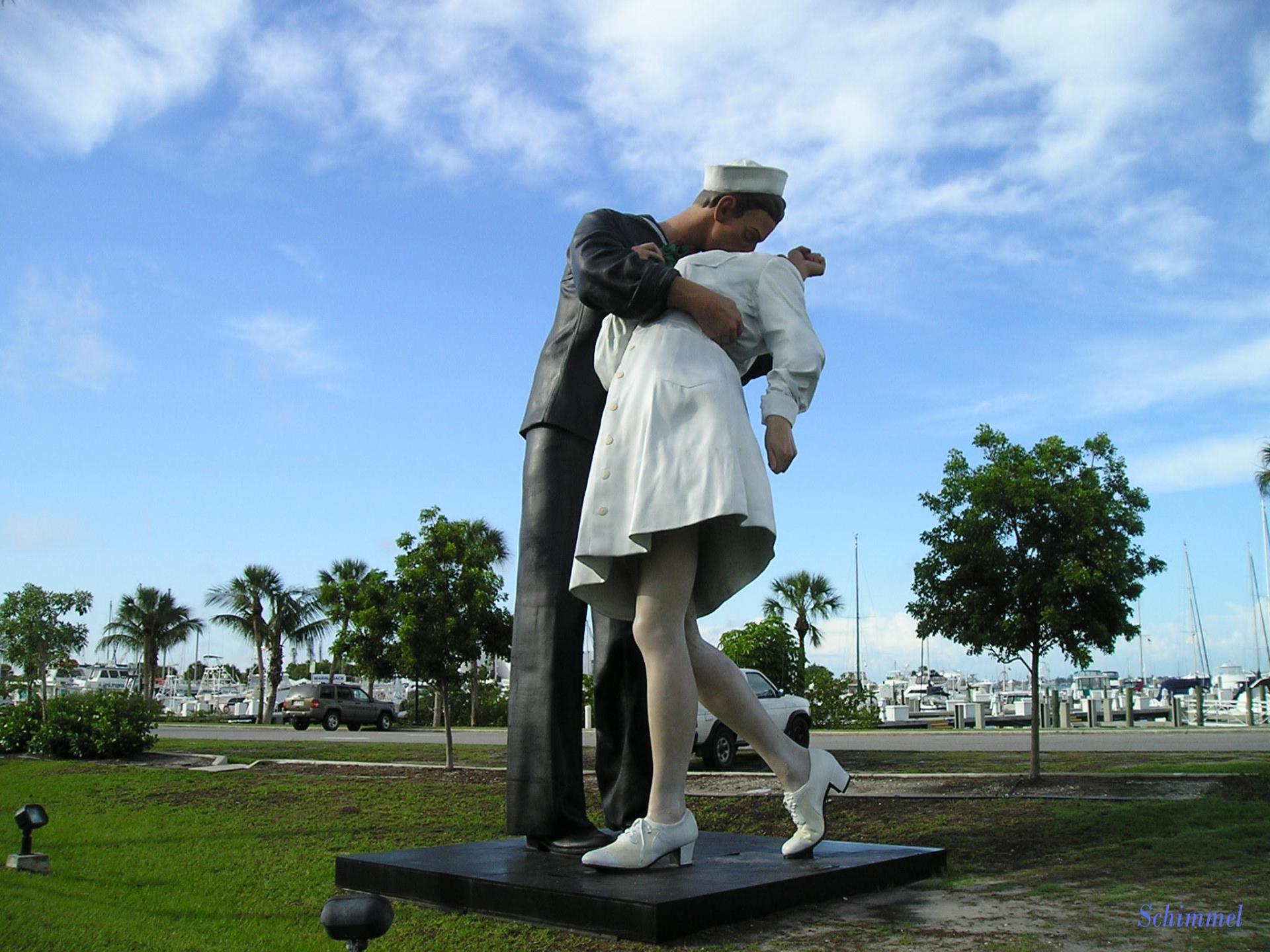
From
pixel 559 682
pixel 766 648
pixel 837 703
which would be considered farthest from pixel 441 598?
pixel 837 703

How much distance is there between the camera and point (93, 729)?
51.1ft

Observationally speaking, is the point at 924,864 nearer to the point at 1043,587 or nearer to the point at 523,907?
the point at 523,907

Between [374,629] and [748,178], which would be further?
[374,629]

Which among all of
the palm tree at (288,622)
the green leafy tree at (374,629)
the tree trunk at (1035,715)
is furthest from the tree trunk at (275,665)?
the tree trunk at (1035,715)

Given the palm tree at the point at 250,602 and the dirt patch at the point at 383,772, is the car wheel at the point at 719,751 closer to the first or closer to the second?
the dirt patch at the point at 383,772

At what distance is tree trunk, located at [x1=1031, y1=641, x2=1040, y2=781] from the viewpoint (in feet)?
30.3

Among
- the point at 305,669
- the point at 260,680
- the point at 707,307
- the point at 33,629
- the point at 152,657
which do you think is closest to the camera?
the point at 707,307

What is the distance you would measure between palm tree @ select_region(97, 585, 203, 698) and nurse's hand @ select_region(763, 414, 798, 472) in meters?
58.7

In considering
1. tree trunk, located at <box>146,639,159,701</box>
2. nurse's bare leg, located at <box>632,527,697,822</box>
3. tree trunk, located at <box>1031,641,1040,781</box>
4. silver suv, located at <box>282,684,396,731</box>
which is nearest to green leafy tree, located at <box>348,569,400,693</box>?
tree trunk, located at <box>1031,641,1040,781</box>

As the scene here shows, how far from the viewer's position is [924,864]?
13.0 ft

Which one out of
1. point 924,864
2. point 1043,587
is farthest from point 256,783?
point 924,864

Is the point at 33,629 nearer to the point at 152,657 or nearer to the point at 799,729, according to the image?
the point at 799,729

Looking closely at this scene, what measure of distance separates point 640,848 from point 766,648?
24.5 metres

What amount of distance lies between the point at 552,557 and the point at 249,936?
1.62m
